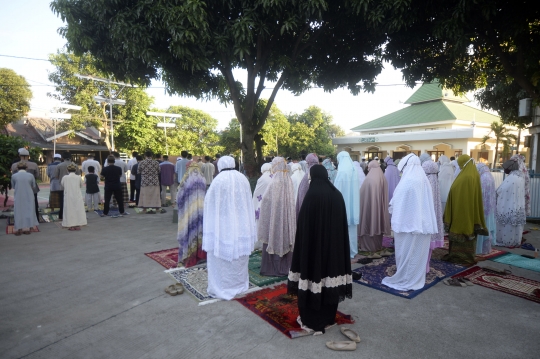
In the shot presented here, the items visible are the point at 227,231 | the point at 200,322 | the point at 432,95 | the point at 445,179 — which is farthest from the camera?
the point at 432,95

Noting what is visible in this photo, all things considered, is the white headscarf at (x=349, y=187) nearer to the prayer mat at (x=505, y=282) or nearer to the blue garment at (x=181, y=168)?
the prayer mat at (x=505, y=282)

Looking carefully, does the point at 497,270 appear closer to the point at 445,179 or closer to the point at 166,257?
the point at 445,179

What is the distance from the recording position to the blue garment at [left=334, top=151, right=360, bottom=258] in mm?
5660

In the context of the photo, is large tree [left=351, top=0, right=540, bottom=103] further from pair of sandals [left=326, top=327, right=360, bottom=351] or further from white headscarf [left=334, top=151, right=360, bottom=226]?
pair of sandals [left=326, top=327, right=360, bottom=351]

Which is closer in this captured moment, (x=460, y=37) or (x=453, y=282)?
(x=453, y=282)

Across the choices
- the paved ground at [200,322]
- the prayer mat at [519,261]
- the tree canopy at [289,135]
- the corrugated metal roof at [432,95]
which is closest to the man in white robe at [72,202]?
the paved ground at [200,322]

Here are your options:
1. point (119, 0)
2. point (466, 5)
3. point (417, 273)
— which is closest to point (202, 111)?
point (119, 0)

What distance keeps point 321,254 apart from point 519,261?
178 inches

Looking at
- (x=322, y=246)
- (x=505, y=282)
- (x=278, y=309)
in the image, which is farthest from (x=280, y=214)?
(x=505, y=282)

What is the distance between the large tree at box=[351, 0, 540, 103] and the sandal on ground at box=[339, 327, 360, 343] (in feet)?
20.5

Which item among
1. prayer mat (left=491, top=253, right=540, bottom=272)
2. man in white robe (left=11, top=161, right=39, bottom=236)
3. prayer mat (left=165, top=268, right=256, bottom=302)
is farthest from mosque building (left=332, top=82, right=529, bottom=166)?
man in white robe (left=11, top=161, right=39, bottom=236)

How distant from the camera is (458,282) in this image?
175 inches

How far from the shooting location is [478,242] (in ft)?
Answer: 19.2

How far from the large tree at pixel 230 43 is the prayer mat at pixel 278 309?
5330mm
